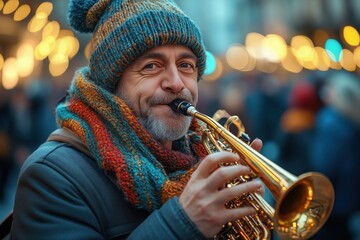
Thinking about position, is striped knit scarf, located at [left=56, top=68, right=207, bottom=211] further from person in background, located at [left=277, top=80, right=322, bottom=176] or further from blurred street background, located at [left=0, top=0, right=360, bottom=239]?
person in background, located at [left=277, top=80, right=322, bottom=176]

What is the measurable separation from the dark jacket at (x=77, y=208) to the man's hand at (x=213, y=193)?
0.13ft

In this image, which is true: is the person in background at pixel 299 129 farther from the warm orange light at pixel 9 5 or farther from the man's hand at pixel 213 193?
the warm orange light at pixel 9 5

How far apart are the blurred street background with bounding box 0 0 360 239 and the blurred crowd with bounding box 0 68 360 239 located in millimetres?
10

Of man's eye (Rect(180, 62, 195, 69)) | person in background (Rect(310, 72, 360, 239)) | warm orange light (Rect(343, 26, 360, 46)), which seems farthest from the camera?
warm orange light (Rect(343, 26, 360, 46))

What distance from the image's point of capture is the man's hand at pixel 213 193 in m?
1.65

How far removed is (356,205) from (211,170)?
3.34m

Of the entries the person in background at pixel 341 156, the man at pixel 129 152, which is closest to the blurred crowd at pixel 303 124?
the person in background at pixel 341 156

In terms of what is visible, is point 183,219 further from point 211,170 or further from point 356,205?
point 356,205

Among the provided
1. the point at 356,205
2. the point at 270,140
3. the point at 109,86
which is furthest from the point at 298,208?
the point at 270,140

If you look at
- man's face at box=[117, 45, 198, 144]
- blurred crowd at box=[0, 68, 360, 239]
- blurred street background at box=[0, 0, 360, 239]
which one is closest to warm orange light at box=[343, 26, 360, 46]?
blurred street background at box=[0, 0, 360, 239]

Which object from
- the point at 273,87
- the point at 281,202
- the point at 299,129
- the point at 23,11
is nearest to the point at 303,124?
the point at 299,129

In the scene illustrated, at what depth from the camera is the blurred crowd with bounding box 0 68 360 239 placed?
14.8 feet

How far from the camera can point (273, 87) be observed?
6.32 meters

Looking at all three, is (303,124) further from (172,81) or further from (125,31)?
(125,31)
